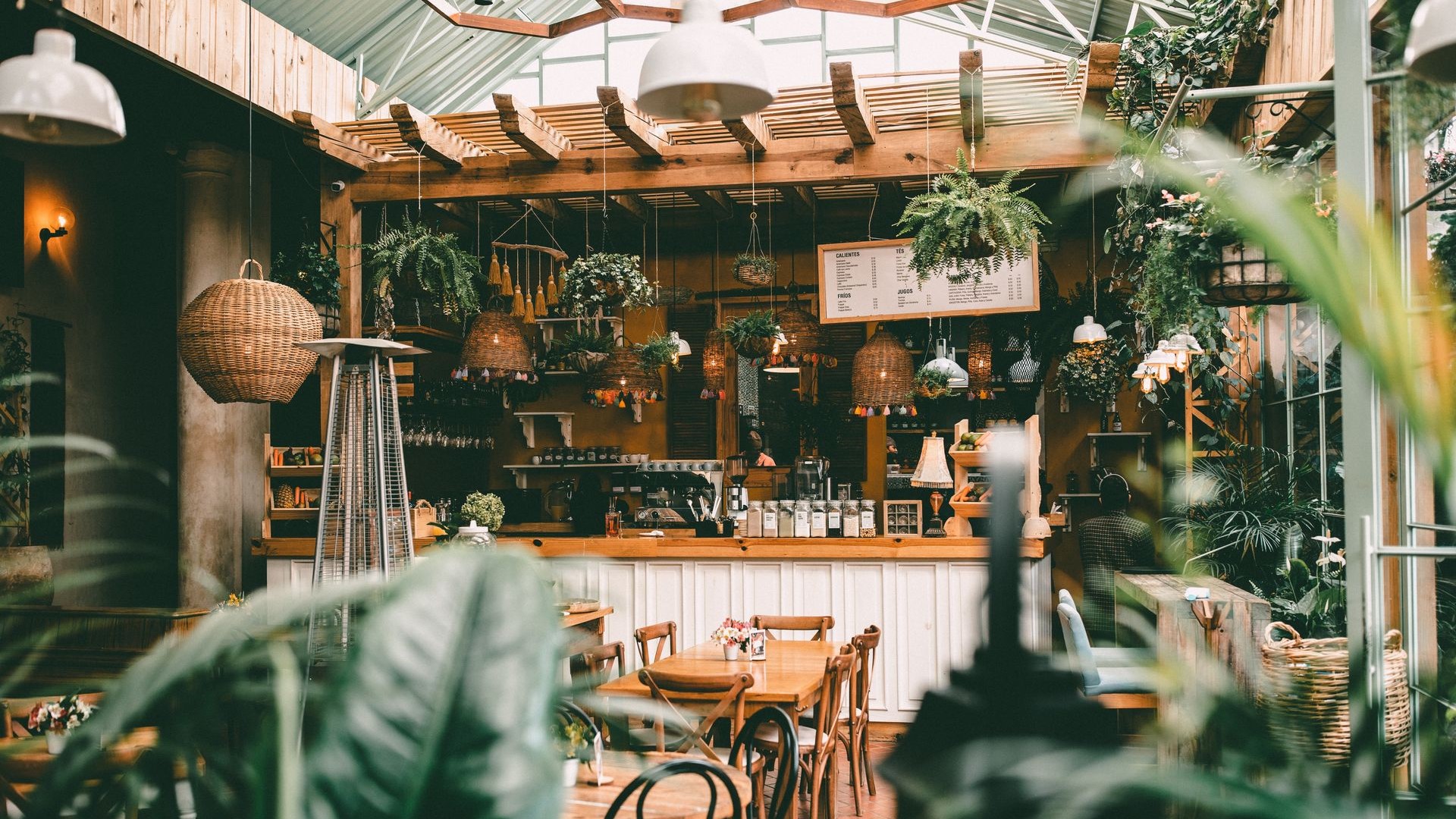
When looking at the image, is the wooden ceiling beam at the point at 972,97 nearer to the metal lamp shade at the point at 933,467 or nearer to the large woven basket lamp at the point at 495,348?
the metal lamp shade at the point at 933,467

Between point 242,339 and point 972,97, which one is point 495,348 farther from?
point 972,97

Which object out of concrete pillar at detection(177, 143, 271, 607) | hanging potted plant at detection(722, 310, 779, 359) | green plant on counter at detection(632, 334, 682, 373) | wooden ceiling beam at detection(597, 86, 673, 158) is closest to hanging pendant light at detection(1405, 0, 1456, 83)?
wooden ceiling beam at detection(597, 86, 673, 158)

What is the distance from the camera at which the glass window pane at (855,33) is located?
31.3ft

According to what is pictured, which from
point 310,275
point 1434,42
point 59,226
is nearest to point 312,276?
point 310,275

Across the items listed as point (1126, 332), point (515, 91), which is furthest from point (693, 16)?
point (515, 91)

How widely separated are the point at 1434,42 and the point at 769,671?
3692 millimetres

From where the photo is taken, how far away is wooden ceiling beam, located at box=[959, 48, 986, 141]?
17.8ft

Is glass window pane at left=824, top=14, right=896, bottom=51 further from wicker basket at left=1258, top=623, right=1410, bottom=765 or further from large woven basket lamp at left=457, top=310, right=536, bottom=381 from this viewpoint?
wicker basket at left=1258, top=623, right=1410, bottom=765

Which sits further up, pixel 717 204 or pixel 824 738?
pixel 717 204

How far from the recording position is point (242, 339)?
202 inches

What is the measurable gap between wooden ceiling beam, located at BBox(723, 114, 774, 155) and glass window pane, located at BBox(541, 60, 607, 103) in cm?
357

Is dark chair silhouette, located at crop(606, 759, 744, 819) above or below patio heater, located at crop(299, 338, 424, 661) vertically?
below

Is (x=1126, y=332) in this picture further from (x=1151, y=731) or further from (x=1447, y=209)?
(x=1151, y=731)

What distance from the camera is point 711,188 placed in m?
7.01
